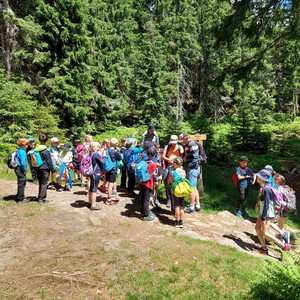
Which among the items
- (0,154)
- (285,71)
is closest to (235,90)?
(285,71)

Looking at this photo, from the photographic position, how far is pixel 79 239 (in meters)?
5.17

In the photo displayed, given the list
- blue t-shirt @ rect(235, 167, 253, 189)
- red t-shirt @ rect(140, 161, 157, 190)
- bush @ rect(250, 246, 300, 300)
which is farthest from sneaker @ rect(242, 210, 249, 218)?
bush @ rect(250, 246, 300, 300)

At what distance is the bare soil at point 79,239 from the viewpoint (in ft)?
12.5

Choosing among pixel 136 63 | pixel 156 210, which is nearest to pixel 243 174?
pixel 156 210

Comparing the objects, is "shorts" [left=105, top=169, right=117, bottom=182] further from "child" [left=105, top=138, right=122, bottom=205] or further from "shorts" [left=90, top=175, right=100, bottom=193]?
"shorts" [left=90, top=175, right=100, bottom=193]

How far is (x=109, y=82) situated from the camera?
70.1 ft

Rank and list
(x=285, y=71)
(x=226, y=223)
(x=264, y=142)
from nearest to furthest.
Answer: (x=226, y=223) < (x=264, y=142) < (x=285, y=71)

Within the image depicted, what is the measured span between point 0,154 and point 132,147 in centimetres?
737

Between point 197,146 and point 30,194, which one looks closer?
point 197,146

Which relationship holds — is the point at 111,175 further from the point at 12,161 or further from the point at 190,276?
the point at 190,276

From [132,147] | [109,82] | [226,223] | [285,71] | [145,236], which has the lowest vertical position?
[226,223]

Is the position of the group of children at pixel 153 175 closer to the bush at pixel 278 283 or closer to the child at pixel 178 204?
the child at pixel 178 204

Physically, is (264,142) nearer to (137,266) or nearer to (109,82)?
(109,82)

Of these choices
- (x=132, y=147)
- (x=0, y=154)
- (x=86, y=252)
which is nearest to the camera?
(x=86, y=252)
